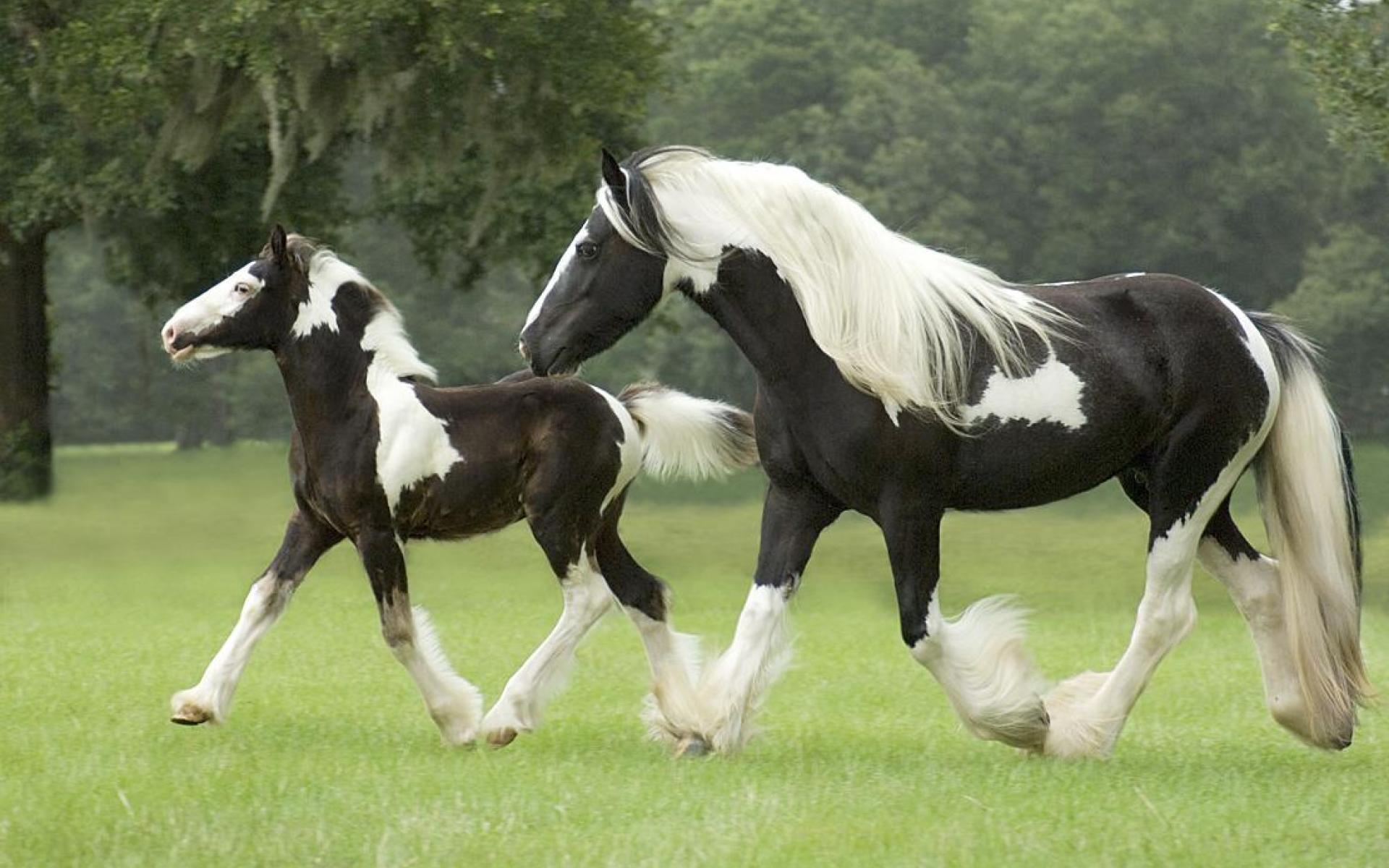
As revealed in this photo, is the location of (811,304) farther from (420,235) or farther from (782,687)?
(420,235)

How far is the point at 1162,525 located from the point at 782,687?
3947 mm

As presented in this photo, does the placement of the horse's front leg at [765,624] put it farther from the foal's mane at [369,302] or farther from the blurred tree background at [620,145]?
the blurred tree background at [620,145]

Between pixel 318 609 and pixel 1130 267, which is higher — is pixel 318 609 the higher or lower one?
the higher one

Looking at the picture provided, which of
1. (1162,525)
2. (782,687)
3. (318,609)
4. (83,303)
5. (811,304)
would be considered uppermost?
(811,304)

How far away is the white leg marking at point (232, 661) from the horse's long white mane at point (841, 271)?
220 cm

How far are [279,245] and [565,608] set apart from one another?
1.90 meters

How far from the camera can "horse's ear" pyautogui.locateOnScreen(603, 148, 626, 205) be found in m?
7.10

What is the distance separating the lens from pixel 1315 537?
7.62m

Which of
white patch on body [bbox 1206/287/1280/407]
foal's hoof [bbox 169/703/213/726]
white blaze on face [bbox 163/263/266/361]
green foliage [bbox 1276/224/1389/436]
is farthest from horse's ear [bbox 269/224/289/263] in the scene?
green foliage [bbox 1276/224/1389/436]

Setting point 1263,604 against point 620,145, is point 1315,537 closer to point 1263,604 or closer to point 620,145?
point 1263,604

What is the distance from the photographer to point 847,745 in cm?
819

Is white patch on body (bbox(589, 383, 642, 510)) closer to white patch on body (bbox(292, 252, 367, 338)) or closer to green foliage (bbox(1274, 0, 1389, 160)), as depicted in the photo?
white patch on body (bbox(292, 252, 367, 338))

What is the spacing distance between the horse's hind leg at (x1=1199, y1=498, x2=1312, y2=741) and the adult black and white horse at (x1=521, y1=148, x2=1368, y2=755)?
0.01 m

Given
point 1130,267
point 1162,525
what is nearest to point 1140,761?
point 1162,525
